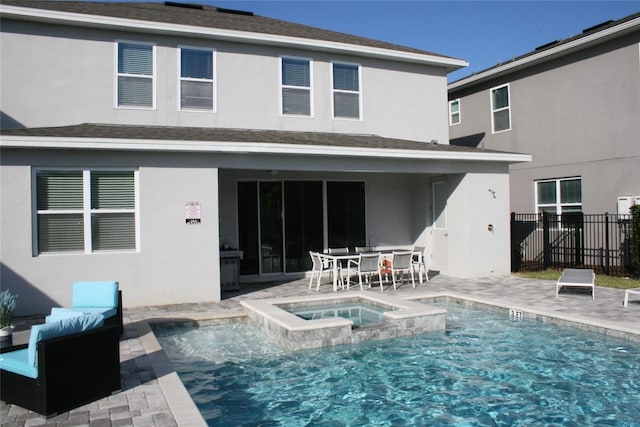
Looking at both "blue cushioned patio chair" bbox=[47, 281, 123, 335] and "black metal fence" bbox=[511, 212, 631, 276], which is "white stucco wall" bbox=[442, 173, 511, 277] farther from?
"blue cushioned patio chair" bbox=[47, 281, 123, 335]

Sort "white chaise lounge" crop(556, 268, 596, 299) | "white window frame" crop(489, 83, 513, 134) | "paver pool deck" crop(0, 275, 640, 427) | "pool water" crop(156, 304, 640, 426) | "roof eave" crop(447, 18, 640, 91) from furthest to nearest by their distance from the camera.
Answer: "white window frame" crop(489, 83, 513, 134)
"roof eave" crop(447, 18, 640, 91)
"white chaise lounge" crop(556, 268, 596, 299)
"pool water" crop(156, 304, 640, 426)
"paver pool deck" crop(0, 275, 640, 427)

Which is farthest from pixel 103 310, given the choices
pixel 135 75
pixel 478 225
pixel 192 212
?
pixel 478 225

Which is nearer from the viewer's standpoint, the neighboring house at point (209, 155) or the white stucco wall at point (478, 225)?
the neighboring house at point (209, 155)

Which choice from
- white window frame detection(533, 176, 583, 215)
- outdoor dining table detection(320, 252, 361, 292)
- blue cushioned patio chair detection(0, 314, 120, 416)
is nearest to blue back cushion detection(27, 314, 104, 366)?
blue cushioned patio chair detection(0, 314, 120, 416)

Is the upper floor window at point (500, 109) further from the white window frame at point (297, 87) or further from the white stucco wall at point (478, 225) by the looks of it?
the white window frame at point (297, 87)

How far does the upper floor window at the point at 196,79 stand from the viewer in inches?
497

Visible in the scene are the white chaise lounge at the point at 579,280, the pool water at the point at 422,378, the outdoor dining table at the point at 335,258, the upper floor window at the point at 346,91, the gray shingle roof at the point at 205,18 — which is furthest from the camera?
the upper floor window at the point at 346,91

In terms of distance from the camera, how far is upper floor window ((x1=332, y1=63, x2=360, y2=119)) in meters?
14.4

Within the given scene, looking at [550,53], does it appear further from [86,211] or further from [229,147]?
[86,211]

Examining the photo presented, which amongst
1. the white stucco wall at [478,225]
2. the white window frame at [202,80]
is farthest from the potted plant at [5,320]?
the white stucco wall at [478,225]

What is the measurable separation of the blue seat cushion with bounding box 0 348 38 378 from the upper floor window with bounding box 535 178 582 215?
1528 centimetres

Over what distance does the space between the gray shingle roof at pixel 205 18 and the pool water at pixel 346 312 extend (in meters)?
7.38

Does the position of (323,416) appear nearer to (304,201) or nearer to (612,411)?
(612,411)

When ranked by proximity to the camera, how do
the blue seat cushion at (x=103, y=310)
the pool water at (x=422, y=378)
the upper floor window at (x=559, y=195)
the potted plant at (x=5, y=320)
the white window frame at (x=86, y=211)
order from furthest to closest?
the upper floor window at (x=559, y=195)
the white window frame at (x=86, y=211)
the blue seat cushion at (x=103, y=310)
the potted plant at (x=5, y=320)
the pool water at (x=422, y=378)
